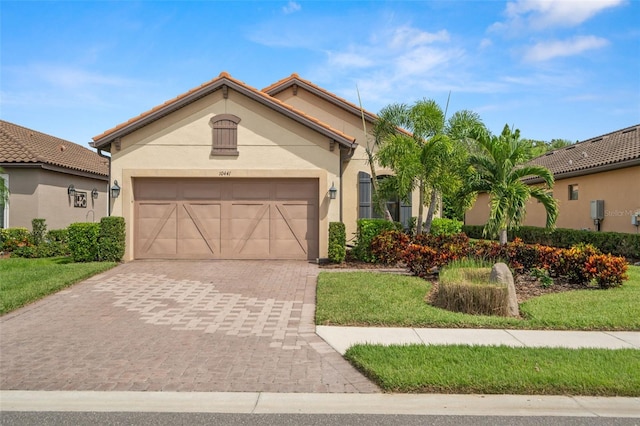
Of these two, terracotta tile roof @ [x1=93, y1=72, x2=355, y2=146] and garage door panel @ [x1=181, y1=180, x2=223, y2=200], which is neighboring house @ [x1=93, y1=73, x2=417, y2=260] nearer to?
garage door panel @ [x1=181, y1=180, x2=223, y2=200]

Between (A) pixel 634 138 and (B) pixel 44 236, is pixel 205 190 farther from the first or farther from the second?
(A) pixel 634 138

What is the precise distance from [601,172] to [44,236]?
2109 centimetres

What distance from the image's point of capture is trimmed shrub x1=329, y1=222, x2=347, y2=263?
516 inches

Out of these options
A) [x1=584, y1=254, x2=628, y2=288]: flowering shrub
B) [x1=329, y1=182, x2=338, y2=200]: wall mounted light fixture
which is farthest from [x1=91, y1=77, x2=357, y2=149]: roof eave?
[x1=584, y1=254, x2=628, y2=288]: flowering shrub

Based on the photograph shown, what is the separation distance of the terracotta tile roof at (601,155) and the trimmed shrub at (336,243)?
10188 mm

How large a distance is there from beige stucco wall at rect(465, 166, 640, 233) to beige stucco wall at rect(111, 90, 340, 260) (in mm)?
9433

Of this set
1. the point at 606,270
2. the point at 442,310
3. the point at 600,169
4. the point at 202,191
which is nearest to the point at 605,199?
the point at 600,169

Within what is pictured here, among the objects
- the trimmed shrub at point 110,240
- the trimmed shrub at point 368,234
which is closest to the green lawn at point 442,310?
the trimmed shrub at point 368,234

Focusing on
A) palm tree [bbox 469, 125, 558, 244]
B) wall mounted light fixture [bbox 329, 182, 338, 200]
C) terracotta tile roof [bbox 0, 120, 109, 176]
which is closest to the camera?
palm tree [bbox 469, 125, 558, 244]

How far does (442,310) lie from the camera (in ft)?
26.1

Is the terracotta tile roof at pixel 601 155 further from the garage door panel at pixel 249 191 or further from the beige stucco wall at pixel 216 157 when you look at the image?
the garage door panel at pixel 249 191

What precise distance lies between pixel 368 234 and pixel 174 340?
26.0ft

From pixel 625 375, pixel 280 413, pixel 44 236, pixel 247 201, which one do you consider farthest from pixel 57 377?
pixel 44 236

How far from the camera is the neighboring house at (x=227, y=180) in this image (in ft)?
45.1
